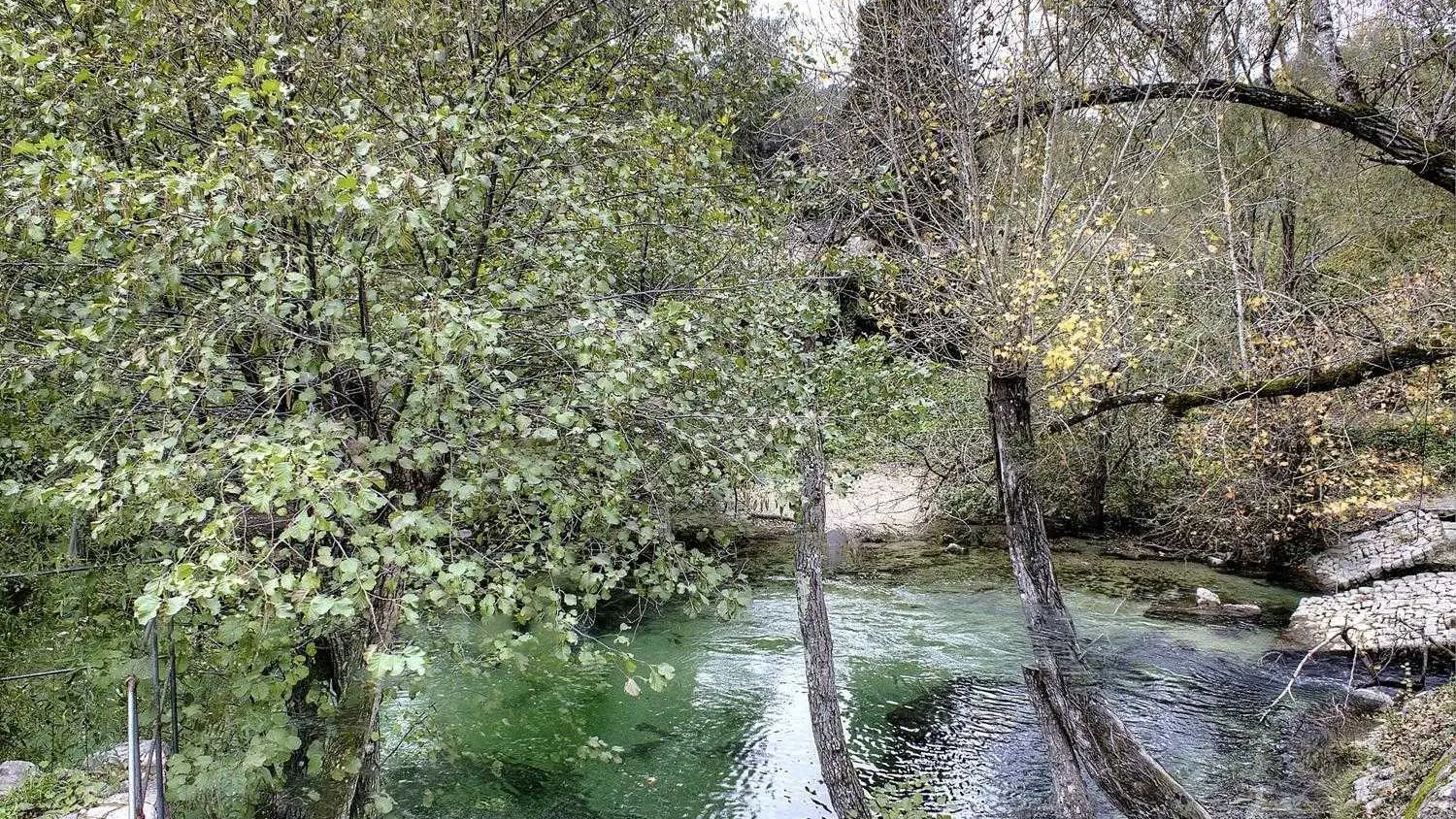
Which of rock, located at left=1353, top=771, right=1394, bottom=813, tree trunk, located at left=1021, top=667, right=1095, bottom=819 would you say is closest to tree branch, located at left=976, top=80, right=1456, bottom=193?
rock, located at left=1353, top=771, right=1394, bottom=813

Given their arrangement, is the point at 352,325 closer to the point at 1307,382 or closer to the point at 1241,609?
the point at 1307,382

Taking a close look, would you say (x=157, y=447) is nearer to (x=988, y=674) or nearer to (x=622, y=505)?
(x=622, y=505)

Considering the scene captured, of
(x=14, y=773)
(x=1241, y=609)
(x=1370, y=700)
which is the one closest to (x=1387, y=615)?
(x=1370, y=700)

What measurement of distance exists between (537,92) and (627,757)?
7.58 meters

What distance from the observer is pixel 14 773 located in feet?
17.8

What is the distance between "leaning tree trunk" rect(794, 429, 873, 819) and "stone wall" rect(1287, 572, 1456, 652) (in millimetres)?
7643

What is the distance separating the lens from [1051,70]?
29.1 ft

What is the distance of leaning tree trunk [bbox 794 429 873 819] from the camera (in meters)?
7.61

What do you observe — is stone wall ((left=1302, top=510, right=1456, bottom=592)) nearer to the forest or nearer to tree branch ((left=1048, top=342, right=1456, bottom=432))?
the forest

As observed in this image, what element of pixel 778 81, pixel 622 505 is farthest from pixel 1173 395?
pixel 622 505

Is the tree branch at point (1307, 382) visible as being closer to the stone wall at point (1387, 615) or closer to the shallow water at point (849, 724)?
the shallow water at point (849, 724)

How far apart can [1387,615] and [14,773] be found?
1490cm

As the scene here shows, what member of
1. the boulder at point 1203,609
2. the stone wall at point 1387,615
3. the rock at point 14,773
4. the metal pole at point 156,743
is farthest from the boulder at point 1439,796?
the rock at point 14,773

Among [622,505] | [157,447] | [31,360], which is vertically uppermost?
[31,360]
